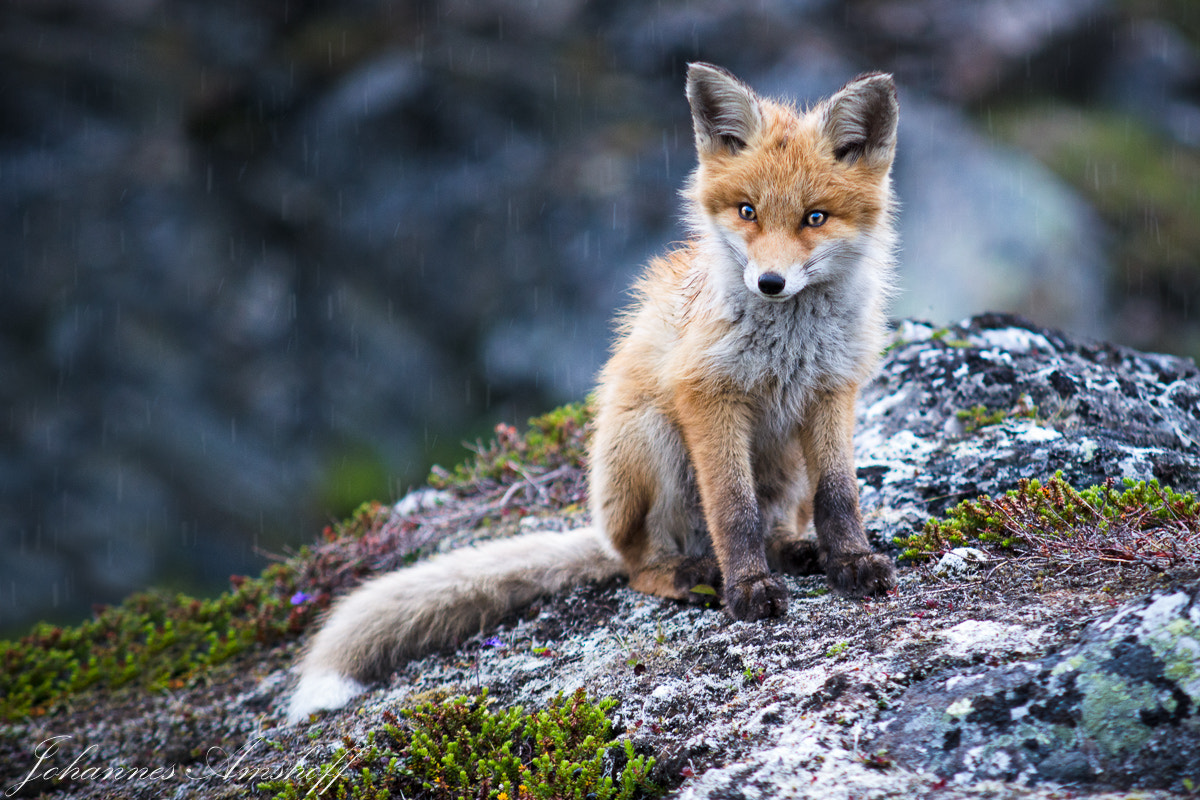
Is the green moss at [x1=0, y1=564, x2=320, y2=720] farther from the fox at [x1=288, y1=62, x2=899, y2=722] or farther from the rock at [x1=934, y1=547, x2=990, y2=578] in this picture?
the rock at [x1=934, y1=547, x2=990, y2=578]

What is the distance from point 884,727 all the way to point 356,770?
1.71 metres

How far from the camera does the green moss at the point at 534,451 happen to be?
5.27 metres

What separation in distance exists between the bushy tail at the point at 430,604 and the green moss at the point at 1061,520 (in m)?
1.42

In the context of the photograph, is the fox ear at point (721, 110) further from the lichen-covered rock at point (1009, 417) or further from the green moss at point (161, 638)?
the green moss at point (161, 638)

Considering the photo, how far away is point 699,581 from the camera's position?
3260 millimetres

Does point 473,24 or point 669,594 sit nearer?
point 669,594

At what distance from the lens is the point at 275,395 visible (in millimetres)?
8977

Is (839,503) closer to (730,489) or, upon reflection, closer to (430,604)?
(730,489)

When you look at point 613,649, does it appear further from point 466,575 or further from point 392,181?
point 392,181

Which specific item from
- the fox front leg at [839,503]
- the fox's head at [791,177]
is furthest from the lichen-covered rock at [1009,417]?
the fox's head at [791,177]

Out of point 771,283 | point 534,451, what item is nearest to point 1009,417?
point 771,283

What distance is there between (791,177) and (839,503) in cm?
121

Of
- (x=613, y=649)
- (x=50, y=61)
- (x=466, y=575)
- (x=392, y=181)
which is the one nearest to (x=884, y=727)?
(x=613, y=649)

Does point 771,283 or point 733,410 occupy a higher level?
point 771,283
